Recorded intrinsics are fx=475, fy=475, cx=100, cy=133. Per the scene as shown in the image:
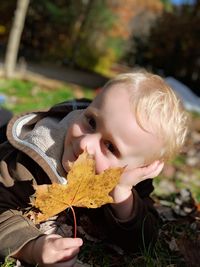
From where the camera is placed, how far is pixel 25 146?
1.80 m

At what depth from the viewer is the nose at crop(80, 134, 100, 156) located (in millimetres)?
1595

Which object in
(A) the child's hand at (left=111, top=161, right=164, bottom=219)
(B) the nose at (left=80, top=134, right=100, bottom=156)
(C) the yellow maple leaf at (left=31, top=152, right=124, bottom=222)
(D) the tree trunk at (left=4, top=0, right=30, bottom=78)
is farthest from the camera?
(D) the tree trunk at (left=4, top=0, right=30, bottom=78)

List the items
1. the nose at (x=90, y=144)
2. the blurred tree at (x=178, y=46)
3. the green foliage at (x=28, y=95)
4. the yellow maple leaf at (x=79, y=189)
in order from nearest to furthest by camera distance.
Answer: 1. the yellow maple leaf at (x=79, y=189)
2. the nose at (x=90, y=144)
3. the green foliage at (x=28, y=95)
4. the blurred tree at (x=178, y=46)

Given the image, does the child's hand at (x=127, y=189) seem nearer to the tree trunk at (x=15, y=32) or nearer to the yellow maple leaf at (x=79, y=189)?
the yellow maple leaf at (x=79, y=189)

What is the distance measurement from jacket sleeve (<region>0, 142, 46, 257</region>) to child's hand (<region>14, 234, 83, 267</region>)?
66 mm

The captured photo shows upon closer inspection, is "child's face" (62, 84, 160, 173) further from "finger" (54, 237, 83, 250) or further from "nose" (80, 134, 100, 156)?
"finger" (54, 237, 83, 250)

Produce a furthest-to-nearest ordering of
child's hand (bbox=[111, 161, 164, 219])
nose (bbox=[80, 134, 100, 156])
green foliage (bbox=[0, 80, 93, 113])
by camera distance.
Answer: green foliage (bbox=[0, 80, 93, 113]) < child's hand (bbox=[111, 161, 164, 219]) < nose (bbox=[80, 134, 100, 156])

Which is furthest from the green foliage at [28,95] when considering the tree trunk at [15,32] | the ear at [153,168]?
the ear at [153,168]

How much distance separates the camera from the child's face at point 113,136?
5.29 feet

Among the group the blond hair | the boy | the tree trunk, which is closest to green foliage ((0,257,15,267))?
the boy

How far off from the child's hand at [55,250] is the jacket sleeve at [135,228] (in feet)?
0.93

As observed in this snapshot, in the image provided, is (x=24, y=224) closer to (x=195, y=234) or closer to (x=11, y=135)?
(x=11, y=135)

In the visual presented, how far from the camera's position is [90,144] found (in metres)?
1.60

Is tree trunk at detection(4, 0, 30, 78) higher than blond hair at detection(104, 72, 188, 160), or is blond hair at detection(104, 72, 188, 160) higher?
blond hair at detection(104, 72, 188, 160)
